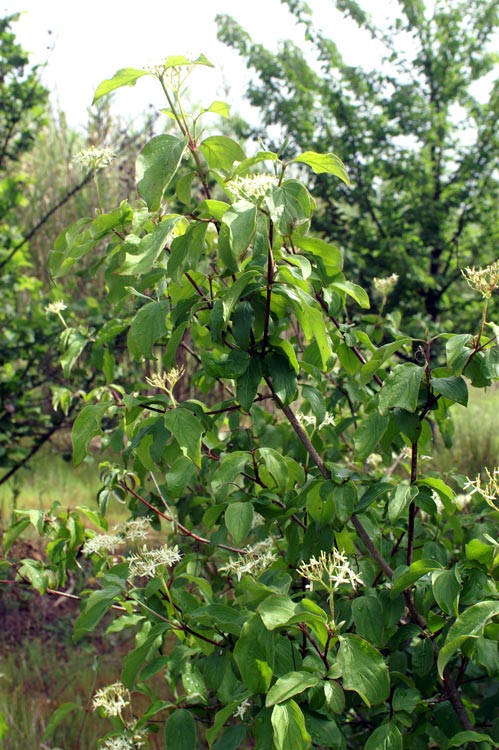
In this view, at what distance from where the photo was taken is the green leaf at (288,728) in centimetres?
98

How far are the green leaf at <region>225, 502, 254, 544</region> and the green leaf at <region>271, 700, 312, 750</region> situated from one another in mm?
316

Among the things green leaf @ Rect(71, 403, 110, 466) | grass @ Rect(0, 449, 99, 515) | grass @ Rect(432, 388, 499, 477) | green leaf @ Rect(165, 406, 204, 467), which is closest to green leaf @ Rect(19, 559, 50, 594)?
green leaf @ Rect(71, 403, 110, 466)

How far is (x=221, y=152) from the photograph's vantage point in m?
1.31

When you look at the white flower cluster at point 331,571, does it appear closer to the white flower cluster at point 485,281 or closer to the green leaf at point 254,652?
the green leaf at point 254,652

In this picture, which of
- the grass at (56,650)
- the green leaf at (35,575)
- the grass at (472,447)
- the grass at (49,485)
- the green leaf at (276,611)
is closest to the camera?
the green leaf at (276,611)

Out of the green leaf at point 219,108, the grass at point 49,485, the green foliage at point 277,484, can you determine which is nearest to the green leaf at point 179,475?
the green foliage at point 277,484

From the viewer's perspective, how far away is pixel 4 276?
13.8 feet

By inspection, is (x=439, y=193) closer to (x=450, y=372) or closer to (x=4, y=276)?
(x=4, y=276)

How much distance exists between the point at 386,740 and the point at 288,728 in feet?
0.83

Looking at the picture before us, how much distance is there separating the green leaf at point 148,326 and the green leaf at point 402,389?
0.38 m

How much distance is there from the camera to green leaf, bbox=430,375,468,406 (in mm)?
1181

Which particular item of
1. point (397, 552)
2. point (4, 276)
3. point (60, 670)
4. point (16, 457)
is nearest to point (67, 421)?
point (16, 457)

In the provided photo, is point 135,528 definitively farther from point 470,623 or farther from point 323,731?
point 470,623

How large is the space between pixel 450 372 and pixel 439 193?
4.59m
